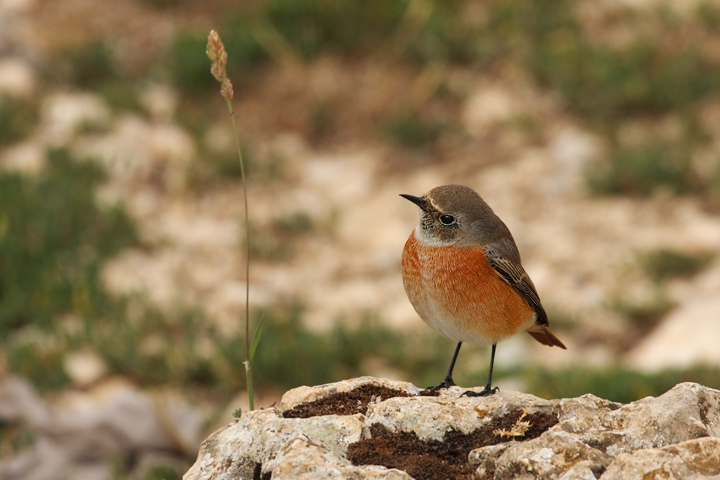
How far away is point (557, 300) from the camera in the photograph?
1014cm

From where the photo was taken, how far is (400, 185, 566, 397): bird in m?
5.04

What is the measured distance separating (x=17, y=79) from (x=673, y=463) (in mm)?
11907

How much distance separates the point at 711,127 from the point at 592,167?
170 centimetres

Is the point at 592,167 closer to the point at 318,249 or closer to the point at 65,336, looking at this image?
the point at 318,249

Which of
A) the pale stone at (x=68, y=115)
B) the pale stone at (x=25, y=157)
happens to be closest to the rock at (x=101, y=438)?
the pale stone at (x=25, y=157)

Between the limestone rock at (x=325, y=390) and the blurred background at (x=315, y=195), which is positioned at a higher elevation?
the blurred background at (x=315, y=195)

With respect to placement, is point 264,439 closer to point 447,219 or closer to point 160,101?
point 447,219

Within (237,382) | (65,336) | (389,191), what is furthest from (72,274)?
(389,191)

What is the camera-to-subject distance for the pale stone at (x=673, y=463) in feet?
9.89

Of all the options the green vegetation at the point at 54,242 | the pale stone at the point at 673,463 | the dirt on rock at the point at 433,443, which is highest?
the green vegetation at the point at 54,242

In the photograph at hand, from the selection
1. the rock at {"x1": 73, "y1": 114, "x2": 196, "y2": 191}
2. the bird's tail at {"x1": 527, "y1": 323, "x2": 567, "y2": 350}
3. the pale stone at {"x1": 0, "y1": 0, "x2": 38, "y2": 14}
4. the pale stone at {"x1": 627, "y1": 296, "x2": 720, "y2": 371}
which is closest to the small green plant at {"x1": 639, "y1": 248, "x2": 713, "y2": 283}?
the pale stone at {"x1": 627, "y1": 296, "x2": 720, "y2": 371}

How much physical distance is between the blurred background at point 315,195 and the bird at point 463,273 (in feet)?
8.57

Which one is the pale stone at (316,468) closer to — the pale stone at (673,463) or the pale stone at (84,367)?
the pale stone at (673,463)

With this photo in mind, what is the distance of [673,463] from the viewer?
305cm
